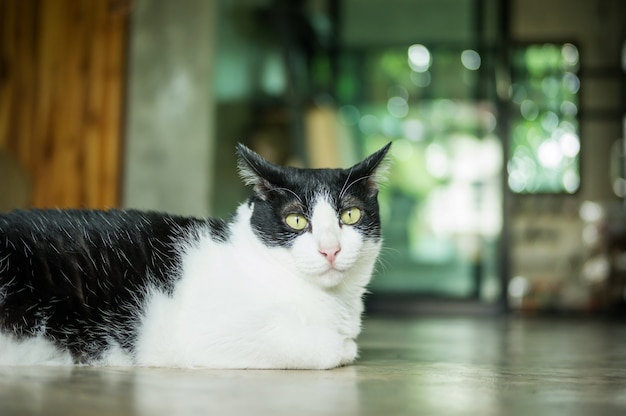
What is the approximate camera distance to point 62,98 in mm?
4102

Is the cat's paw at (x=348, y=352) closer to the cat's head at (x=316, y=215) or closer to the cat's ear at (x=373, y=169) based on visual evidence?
the cat's head at (x=316, y=215)

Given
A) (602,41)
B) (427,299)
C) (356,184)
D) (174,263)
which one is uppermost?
(602,41)

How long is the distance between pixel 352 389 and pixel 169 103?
2910mm

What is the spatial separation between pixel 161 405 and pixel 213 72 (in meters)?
3.10

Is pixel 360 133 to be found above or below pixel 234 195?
above

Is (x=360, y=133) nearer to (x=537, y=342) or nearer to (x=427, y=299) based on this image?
(x=427, y=299)

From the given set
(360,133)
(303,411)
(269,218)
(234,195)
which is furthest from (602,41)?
(303,411)

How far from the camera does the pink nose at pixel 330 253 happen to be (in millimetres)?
1801

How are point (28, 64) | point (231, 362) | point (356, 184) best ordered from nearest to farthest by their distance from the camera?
point (231, 362) < point (356, 184) < point (28, 64)

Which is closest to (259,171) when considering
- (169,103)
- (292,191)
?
(292,191)

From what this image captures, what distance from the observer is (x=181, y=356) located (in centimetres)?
183

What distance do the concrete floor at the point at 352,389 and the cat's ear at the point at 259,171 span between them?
0.43 m

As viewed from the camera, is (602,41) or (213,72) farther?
(602,41)

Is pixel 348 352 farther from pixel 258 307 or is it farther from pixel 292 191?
pixel 292 191
